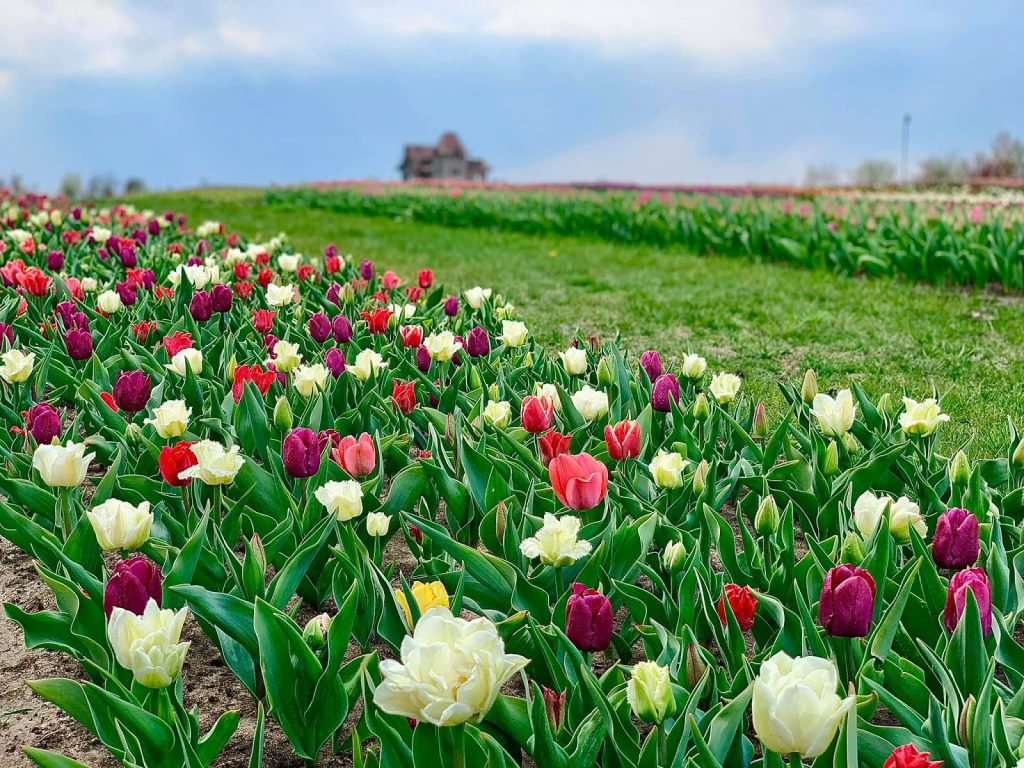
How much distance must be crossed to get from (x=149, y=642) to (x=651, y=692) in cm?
82

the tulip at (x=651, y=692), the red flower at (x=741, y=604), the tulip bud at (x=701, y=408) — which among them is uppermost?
the tulip bud at (x=701, y=408)

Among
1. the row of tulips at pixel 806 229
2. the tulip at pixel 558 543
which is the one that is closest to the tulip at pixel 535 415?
the tulip at pixel 558 543

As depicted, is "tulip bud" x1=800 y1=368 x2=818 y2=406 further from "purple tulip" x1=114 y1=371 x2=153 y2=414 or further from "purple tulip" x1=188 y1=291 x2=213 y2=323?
"purple tulip" x1=188 y1=291 x2=213 y2=323

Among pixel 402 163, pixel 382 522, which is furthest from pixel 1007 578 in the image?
pixel 402 163

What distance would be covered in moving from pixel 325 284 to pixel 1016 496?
4.12 m

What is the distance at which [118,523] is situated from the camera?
6.56 feet

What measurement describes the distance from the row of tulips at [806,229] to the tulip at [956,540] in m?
7.21

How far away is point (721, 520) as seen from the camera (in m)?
2.33

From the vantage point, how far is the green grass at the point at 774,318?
5160mm

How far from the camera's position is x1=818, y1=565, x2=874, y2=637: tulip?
5.43ft

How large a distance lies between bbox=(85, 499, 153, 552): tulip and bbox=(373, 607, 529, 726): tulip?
92 cm

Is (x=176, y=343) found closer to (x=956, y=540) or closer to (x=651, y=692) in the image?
(x=651, y=692)

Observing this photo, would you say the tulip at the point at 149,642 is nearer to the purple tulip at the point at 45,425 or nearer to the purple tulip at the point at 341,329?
the purple tulip at the point at 45,425

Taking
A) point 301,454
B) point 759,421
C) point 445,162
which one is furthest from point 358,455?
point 445,162
